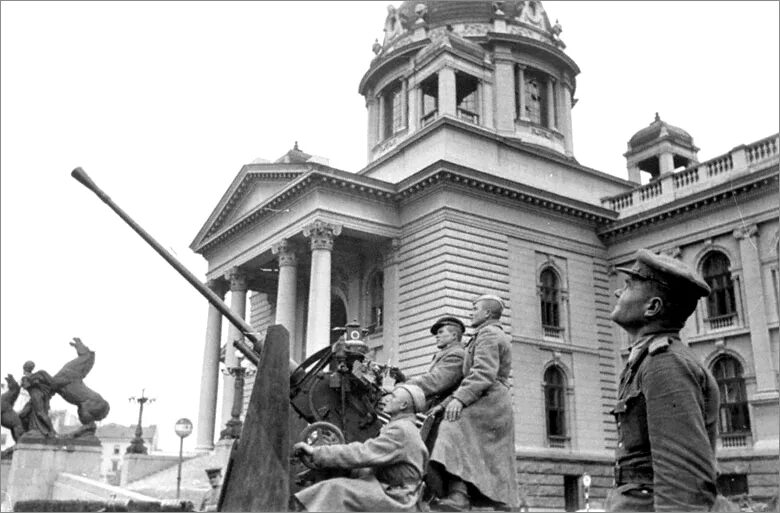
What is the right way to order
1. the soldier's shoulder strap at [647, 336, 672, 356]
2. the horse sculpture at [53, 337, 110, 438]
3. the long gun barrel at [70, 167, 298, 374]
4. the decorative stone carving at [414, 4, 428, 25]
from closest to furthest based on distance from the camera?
1. the soldier's shoulder strap at [647, 336, 672, 356]
2. the long gun barrel at [70, 167, 298, 374]
3. the horse sculpture at [53, 337, 110, 438]
4. the decorative stone carving at [414, 4, 428, 25]

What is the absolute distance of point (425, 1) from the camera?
40.9 meters

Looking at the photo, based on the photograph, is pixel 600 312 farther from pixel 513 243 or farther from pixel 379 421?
pixel 379 421

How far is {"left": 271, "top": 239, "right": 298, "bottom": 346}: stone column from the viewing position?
97.0 ft

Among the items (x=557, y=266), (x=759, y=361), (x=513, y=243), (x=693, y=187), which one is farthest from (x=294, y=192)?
(x=759, y=361)

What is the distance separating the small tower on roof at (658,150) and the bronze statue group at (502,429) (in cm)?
3232

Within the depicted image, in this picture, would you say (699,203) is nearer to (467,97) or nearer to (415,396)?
(467,97)

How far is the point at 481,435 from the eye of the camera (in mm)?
6293

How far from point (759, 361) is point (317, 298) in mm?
15036

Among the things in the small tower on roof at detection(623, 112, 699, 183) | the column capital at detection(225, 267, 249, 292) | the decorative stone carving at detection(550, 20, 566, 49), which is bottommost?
the column capital at detection(225, 267, 249, 292)

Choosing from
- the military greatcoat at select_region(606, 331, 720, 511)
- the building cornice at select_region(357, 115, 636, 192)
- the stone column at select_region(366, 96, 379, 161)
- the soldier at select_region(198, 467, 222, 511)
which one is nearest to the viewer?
the military greatcoat at select_region(606, 331, 720, 511)

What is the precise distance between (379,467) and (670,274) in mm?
2540

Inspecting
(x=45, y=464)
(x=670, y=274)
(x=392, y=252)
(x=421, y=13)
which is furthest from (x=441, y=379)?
(x=421, y=13)

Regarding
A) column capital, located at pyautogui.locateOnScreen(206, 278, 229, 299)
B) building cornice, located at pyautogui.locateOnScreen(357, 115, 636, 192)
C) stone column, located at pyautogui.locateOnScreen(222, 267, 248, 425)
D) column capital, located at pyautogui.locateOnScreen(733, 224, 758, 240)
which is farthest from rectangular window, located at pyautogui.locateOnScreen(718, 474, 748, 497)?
column capital, located at pyautogui.locateOnScreen(206, 278, 229, 299)

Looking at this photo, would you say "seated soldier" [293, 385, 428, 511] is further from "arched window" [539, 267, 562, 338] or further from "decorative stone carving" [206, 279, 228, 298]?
"decorative stone carving" [206, 279, 228, 298]
